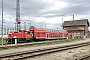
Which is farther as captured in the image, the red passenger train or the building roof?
the building roof

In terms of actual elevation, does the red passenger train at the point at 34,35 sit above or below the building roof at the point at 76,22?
below

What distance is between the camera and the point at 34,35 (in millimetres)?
34656

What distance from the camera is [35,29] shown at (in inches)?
1383

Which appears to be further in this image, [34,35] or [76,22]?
[76,22]

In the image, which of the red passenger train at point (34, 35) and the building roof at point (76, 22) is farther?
the building roof at point (76, 22)

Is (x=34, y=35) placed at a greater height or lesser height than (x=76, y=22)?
lesser

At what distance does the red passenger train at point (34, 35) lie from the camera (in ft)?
98.4

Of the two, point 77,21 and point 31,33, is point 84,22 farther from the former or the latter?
point 31,33

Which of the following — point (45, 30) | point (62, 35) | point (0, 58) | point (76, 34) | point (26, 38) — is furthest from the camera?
point (76, 34)

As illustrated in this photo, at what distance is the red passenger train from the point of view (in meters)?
30.0

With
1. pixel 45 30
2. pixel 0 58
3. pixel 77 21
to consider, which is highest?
pixel 77 21

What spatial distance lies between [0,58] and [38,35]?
23.9 m

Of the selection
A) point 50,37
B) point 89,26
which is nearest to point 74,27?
point 89,26

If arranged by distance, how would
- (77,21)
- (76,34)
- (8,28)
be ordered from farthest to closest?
(77,21) → (76,34) → (8,28)
